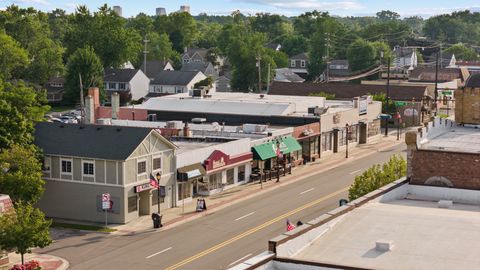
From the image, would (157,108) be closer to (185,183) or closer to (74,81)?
(185,183)

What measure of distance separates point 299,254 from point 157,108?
2663 inches

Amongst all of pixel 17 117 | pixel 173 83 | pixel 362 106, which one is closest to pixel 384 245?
pixel 17 117

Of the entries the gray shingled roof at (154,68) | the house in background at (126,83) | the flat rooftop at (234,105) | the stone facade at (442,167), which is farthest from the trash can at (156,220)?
the gray shingled roof at (154,68)

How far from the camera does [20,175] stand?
50.9 meters

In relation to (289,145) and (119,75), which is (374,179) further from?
(119,75)

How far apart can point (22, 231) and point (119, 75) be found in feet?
343

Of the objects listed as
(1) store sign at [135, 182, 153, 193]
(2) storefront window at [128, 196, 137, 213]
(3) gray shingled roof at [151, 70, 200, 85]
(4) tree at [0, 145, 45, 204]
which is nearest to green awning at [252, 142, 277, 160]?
(1) store sign at [135, 182, 153, 193]

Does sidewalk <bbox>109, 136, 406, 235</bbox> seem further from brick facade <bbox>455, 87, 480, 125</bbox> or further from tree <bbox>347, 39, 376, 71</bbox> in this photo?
tree <bbox>347, 39, 376, 71</bbox>

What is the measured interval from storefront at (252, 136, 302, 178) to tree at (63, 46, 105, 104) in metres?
63.5

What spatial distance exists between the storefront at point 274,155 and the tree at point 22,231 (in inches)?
1124

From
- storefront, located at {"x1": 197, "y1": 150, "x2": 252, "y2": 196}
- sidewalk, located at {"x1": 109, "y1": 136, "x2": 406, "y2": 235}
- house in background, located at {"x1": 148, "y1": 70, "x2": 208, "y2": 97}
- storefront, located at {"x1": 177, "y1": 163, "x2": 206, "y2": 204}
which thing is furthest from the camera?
house in background, located at {"x1": 148, "y1": 70, "x2": 208, "y2": 97}

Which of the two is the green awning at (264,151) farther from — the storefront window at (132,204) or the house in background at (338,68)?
the house in background at (338,68)

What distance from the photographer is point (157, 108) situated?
9162cm

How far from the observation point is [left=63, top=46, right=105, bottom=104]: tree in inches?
5285
